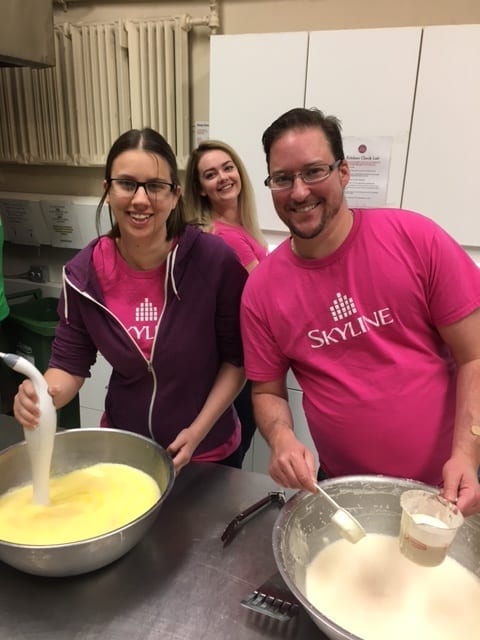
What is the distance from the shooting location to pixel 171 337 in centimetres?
123

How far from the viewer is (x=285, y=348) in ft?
3.84

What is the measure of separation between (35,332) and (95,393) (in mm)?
460

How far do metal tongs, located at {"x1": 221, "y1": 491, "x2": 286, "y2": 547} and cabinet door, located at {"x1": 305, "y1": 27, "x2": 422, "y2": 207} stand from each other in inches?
61.9

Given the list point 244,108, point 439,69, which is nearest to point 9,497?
point 244,108

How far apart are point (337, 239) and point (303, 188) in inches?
5.7

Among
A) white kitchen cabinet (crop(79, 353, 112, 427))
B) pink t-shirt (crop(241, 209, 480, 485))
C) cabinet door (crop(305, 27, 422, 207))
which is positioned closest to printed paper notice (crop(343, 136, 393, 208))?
cabinet door (crop(305, 27, 422, 207))

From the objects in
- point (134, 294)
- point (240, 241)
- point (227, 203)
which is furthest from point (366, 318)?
point (227, 203)

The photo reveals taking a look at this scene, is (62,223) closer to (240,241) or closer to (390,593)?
(240,241)

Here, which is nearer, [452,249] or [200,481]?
[452,249]

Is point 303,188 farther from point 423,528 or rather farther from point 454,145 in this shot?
point 454,145

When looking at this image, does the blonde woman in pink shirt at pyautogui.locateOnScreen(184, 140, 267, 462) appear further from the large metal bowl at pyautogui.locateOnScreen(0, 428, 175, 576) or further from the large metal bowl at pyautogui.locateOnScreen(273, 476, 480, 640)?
the large metal bowl at pyautogui.locateOnScreen(273, 476, 480, 640)

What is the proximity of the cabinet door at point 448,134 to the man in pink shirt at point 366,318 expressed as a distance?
114 centimetres

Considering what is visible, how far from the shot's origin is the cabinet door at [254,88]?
2.22 m

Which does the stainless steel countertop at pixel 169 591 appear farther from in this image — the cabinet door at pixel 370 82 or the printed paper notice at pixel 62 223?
the printed paper notice at pixel 62 223
